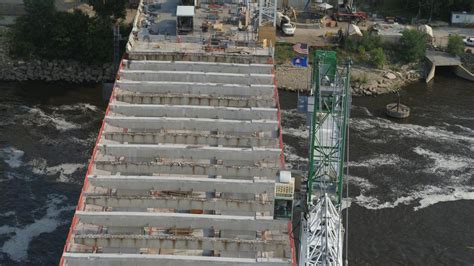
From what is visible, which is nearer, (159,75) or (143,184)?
(143,184)

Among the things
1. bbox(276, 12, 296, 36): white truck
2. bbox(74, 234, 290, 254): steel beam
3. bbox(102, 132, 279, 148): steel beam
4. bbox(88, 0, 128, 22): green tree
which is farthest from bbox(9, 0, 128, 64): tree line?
bbox(74, 234, 290, 254): steel beam

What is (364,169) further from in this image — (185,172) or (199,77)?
(185,172)

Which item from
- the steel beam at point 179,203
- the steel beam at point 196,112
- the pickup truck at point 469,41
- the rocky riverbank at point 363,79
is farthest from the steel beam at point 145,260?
the pickup truck at point 469,41

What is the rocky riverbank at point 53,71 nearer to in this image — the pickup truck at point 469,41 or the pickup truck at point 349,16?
the pickup truck at point 349,16

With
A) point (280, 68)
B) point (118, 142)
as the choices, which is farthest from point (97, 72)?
point (118, 142)

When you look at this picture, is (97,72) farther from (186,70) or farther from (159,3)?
(186,70)

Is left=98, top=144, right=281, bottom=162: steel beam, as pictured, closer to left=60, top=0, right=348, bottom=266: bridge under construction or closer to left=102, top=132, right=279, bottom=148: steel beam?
left=60, top=0, right=348, bottom=266: bridge under construction
